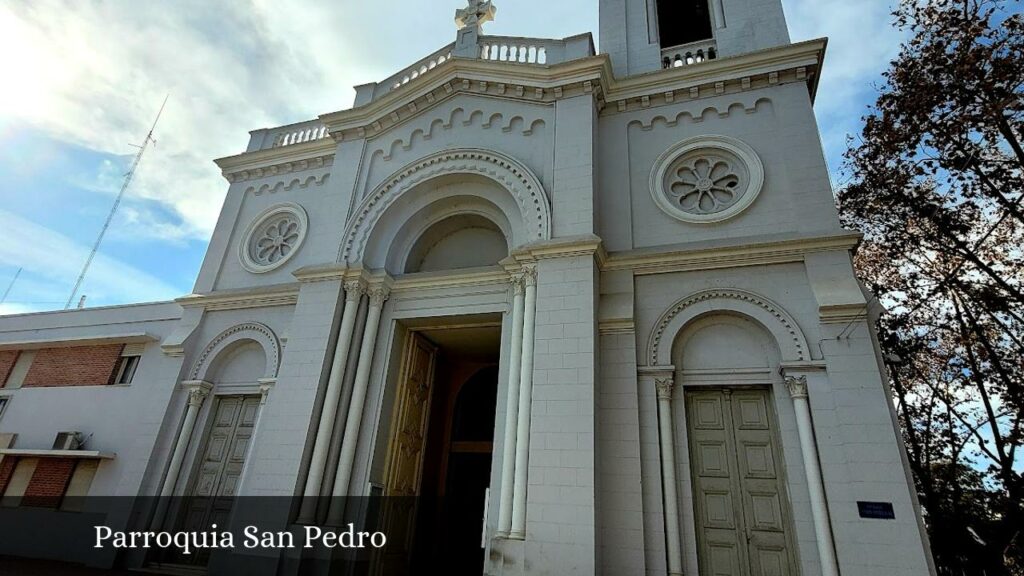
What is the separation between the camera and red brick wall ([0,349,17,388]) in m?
13.5

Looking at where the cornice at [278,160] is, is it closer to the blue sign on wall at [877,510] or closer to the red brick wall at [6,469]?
the red brick wall at [6,469]

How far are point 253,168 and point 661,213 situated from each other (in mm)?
9972

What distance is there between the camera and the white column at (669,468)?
6656 mm

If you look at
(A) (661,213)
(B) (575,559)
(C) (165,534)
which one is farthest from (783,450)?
(C) (165,534)

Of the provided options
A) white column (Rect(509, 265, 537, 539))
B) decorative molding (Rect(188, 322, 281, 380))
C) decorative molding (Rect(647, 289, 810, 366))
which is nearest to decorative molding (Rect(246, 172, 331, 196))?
decorative molding (Rect(188, 322, 281, 380))

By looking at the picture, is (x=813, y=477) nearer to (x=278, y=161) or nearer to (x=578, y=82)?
(x=578, y=82)

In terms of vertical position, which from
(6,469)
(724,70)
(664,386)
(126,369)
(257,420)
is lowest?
(6,469)

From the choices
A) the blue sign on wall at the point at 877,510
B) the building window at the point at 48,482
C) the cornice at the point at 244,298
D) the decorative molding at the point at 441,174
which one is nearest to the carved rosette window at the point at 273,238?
the cornice at the point at 244,298

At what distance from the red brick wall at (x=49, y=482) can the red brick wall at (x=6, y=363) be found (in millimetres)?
3797

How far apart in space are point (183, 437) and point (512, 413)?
7129 mm

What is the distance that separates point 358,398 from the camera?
8.81 meters

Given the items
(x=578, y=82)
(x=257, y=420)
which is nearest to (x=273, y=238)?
(x=257, y=420)

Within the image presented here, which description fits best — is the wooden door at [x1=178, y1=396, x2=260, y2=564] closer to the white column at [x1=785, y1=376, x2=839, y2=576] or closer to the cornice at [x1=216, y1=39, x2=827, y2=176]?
the cornice at [x1=216, y1=39, x2=827, y2=176]

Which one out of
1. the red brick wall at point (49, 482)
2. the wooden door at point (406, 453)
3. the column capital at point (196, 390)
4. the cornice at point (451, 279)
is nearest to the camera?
the wooden door at point (406, 453)
